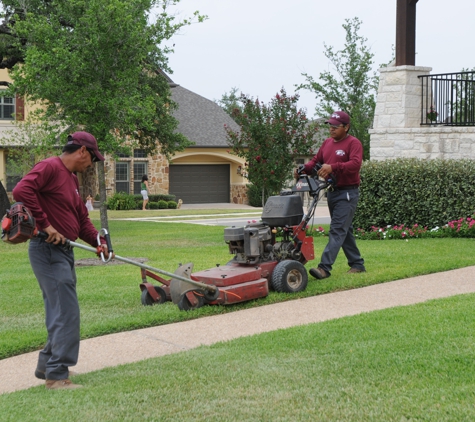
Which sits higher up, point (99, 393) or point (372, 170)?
point (372, 170)

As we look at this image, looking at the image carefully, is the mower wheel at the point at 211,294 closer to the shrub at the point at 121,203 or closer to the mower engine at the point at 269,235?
the mower engine at the point at 269,235

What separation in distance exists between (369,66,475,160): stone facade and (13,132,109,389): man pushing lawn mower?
12.5m

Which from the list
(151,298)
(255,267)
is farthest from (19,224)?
(255,267)

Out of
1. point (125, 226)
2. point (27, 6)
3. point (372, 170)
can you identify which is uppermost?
point (27, 6)

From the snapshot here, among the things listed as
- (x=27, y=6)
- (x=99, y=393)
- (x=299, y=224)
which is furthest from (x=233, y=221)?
(x=99, y=393)

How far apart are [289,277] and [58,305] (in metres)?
3.75

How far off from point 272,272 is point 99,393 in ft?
12.2

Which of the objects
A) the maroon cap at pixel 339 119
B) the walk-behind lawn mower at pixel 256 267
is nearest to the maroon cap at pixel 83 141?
the walk-behind lawn mower at pixel 256 267

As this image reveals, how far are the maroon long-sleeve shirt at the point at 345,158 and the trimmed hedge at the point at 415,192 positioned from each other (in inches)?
241

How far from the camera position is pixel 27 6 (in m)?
18.8

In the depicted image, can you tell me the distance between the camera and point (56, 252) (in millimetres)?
A: 5465

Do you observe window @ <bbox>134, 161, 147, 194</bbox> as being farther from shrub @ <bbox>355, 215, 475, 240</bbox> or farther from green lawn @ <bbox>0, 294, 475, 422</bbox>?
green lawn @ <bbox>0, 294, 475, 422</bbox>

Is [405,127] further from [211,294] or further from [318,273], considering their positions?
[211,294]

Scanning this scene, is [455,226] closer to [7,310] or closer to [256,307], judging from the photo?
[256,307]
